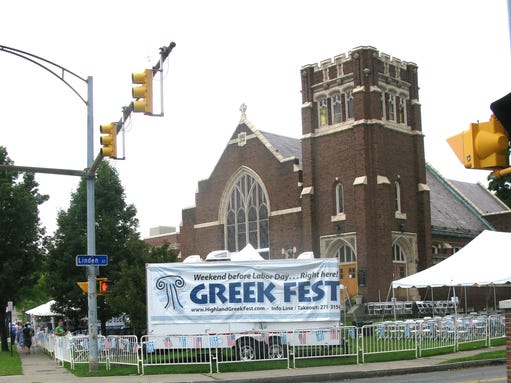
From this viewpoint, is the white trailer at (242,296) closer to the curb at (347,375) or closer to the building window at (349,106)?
the curb at (347,375)

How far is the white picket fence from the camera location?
782 inches

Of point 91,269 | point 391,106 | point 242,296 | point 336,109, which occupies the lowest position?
point 242,296

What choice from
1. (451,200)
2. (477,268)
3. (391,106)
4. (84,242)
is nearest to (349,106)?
(391,106)

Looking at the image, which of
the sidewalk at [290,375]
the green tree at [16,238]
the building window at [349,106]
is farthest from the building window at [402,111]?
the sidewalk at [290,375]

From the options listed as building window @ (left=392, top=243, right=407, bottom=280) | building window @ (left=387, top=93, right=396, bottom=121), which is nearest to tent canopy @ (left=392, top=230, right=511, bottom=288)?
building window @ (left=392, top=243, right=407, bottom=280)

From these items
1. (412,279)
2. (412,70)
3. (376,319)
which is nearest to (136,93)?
(412,279)

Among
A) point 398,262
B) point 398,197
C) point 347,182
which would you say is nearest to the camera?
point 347,182

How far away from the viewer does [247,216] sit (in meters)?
48.6

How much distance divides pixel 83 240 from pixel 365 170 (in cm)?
1598

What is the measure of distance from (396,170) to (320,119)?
5.53 metres

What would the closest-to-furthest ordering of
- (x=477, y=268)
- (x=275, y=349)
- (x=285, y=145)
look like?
1. (x=275, y=349)
2. (x=477, y=268)
3. (x=285, y=145)

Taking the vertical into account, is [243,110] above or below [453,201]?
above

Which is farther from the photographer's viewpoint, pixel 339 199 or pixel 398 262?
pixel 398 262

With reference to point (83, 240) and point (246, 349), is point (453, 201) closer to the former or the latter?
point (83, 240)
